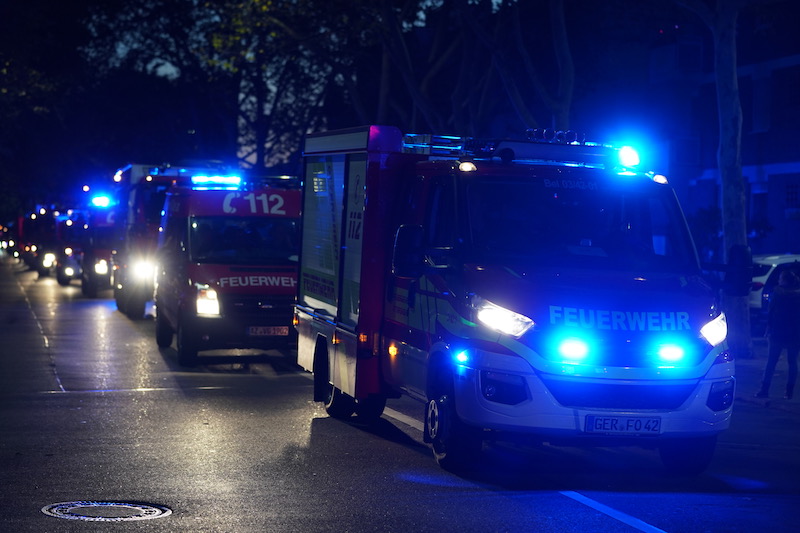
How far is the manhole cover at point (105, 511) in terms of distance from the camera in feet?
26.5

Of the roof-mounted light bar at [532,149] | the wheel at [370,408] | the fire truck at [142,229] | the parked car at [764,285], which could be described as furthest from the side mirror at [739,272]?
the fire truck at [142,229]

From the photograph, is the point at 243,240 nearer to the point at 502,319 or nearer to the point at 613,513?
the point at 502,319

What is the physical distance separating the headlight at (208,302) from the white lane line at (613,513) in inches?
346

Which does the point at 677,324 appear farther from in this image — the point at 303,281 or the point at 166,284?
the point at 166,284

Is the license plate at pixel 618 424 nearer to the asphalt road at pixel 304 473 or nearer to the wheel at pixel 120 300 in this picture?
the asphalt road at pixel 304 473

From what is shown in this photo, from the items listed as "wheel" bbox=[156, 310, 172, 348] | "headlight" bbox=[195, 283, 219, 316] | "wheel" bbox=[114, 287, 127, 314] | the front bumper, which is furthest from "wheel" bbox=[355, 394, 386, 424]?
"wheel" bbox=[114, 287, 127, 314]

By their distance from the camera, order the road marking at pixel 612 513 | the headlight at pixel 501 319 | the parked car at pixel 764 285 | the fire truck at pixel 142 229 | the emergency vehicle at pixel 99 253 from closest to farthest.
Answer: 1. the road marking at pixel 612 513
2. the headlight at pixel 501 319
3. the parked car at pixel 764 285
4. the fire truck at pixel 142 229
5. the emergency vehicle at pixel 99 253

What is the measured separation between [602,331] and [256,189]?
10.0 meters

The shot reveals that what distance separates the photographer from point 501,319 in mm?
9320

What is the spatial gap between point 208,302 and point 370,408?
5.39 metres

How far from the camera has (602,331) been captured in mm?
9305

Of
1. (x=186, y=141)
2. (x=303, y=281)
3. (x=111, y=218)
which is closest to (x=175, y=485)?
(x=303, y=281)

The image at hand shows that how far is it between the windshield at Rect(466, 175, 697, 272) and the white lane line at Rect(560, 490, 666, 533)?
5.59 ft

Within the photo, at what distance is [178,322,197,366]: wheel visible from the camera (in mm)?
17250
